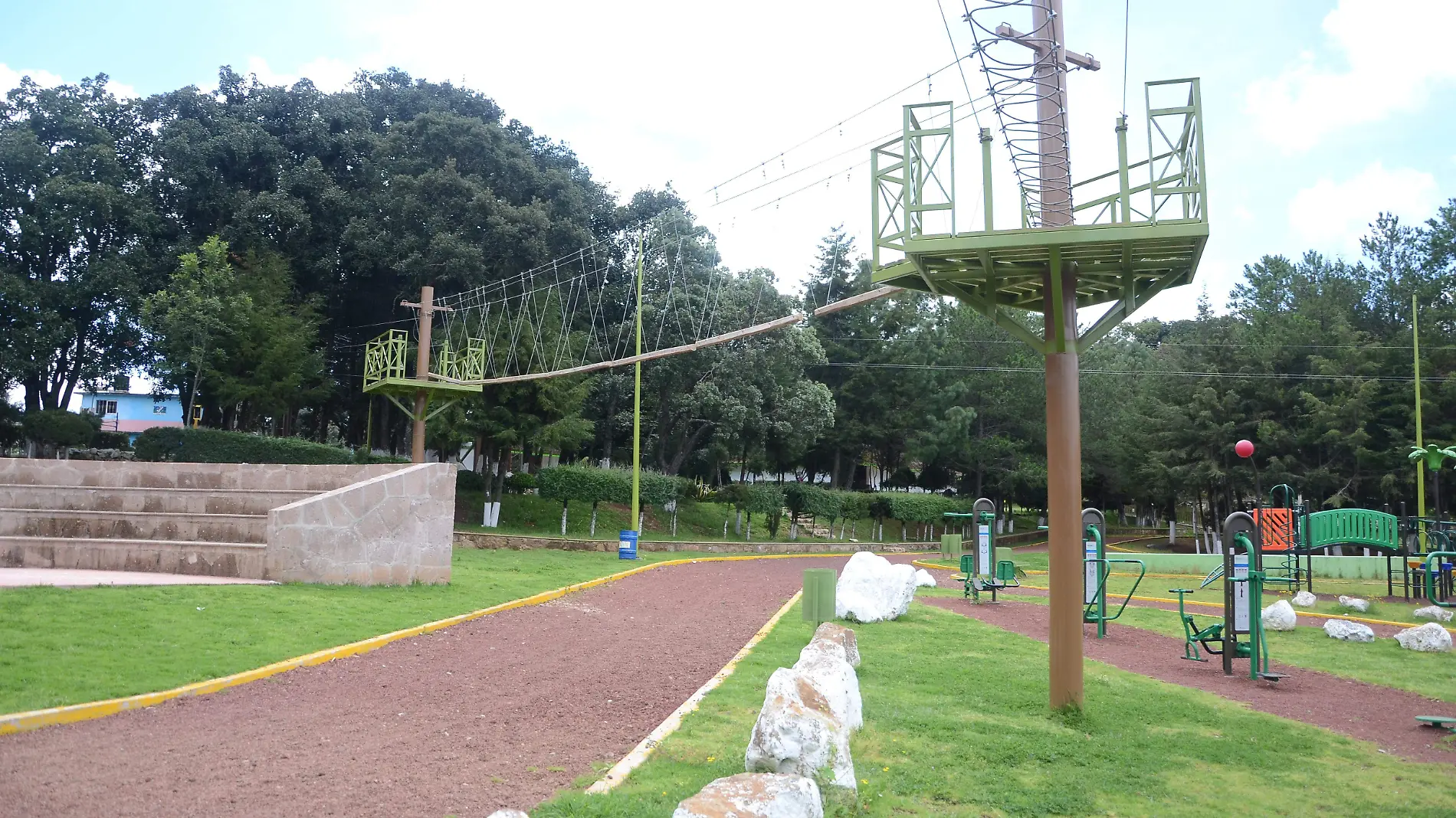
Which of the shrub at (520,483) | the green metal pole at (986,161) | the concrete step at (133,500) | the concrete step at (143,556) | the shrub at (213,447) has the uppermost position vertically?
the green metal pole at (986,161)

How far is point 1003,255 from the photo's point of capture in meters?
7.74

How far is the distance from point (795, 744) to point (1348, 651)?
33.6 feet

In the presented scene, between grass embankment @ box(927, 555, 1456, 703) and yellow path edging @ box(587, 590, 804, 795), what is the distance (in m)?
6.68

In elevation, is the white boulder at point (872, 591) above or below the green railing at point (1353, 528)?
below

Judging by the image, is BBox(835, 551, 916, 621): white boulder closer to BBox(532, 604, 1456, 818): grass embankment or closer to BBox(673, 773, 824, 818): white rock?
BBox(532, 604, 1456, 818): grass embankment

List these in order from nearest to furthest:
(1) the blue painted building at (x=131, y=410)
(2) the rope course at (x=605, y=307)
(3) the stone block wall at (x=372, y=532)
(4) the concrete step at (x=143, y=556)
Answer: (3) the stone block wall at (x=372, y=532) → (4) the concrete step at (x=143, y=556) → (2) the rope course at (x=605, y=307) → (1) the blue painted building at (x=131, y=410)

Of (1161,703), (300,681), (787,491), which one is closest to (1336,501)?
(787,491)

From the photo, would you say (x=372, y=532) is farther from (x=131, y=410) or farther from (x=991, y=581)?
(x=131, y=410)

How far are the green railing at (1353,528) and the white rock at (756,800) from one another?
18.6 m

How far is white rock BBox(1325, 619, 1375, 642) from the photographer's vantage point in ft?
42.3

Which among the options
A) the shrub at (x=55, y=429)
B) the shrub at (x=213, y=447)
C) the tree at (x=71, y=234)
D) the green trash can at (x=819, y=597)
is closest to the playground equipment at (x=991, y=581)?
the green trash can at (x=819, y=597)

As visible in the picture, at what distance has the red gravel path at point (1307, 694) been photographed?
768 centimetres

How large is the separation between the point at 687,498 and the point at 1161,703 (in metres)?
34.5

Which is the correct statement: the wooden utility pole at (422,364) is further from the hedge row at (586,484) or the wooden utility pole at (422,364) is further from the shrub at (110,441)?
the shrub at (110,441)
